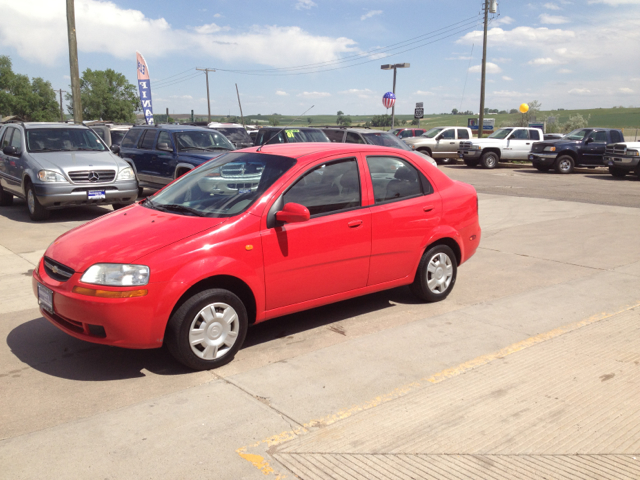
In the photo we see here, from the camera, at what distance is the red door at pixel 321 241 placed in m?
4.42

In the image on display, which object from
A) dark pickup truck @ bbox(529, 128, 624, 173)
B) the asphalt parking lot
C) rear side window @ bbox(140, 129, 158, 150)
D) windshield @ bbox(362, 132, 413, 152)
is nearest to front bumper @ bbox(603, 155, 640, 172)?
dark pickup truck @ bbox(529, 128, 624, 173)

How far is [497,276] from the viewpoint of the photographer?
22.9 feet

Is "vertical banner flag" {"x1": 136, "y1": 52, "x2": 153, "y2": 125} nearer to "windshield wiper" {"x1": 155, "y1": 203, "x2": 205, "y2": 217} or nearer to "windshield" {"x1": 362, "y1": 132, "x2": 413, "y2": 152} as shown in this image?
"windshield" {"x1": 362, "y1": 132, "x2": 413, "y2": 152}

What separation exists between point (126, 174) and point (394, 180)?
274 inches

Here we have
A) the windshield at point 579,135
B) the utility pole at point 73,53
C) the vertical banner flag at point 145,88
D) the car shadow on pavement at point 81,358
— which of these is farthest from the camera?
the vertical banner flag at point 145,88

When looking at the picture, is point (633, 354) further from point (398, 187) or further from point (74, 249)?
point (74, 249)

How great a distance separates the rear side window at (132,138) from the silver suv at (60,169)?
5.72ft

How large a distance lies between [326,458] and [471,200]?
3738 millimetres

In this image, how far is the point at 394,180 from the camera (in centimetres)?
536

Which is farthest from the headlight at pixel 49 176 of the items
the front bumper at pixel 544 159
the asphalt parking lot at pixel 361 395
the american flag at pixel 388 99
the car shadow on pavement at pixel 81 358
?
the american flag at pixel 388 99

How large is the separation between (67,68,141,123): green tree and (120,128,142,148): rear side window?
81.4 meters

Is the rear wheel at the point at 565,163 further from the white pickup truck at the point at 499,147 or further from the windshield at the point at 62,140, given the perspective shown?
the windshield at the point at 62,140

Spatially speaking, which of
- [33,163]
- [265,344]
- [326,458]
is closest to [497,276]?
[265,344]

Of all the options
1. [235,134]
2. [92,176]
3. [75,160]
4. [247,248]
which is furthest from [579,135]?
[247,248]
